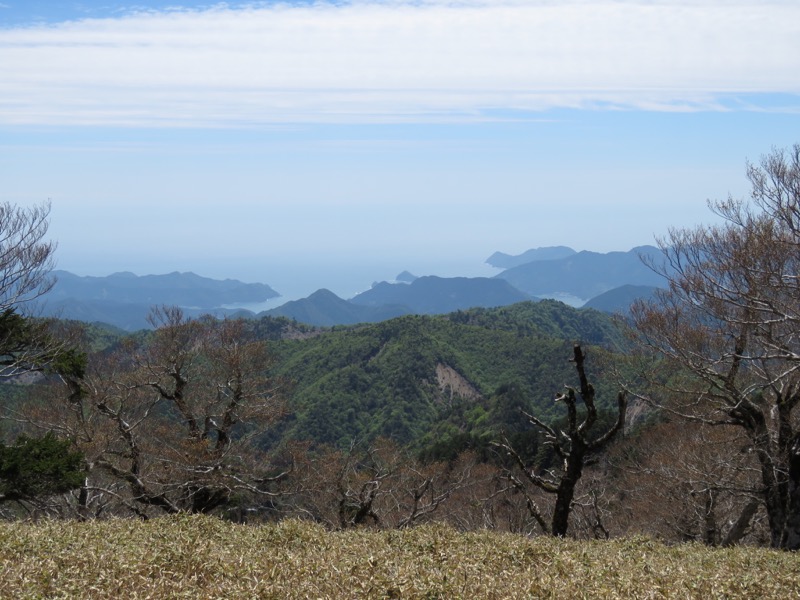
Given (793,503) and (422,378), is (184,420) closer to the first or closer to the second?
(793,503)

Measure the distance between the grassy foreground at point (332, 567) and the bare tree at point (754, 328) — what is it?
4.94 m

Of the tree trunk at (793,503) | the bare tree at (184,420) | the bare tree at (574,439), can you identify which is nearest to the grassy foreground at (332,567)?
the bare tree at (574,439)

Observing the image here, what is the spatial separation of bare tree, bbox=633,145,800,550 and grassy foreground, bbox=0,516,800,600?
16.2ft

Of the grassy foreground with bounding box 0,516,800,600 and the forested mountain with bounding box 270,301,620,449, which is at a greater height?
the grassy foreground with bounding box 0,516,800,600

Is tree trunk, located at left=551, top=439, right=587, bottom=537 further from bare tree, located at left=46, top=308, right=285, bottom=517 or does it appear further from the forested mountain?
the forested mountain

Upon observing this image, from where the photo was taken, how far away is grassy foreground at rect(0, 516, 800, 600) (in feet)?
17.9

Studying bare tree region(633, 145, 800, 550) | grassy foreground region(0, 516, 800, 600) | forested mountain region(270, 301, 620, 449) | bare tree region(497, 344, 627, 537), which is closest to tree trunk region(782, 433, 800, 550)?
bare tree region(633, 145, 800, 550)

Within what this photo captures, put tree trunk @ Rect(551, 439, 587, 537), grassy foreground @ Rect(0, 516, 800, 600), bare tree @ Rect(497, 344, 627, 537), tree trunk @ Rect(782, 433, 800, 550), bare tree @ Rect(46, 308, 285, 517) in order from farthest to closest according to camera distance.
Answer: bare tree @ Rect(46, 308, 285, 517) < tree trunk @ Rect(551, 439, 587, 537) < tree trunk @ Rect(782, 433, 800, 550) < bare tree @ Rect(497, 344, 627, 537) < grassy foreground @ Rect(0, 516, 800, 600)

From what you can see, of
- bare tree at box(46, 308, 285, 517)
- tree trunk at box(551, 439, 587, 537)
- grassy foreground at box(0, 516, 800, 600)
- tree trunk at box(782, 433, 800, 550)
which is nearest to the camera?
grassy foreground at box(0, 516, 800, 600)

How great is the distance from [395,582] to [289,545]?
2.11 m

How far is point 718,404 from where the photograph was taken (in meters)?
14.1

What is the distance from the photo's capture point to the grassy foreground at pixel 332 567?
5.46m

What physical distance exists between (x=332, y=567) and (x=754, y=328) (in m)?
10.3

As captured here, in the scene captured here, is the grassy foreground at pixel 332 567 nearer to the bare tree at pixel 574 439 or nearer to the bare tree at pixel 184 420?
the bare tree at pixel 574 439
